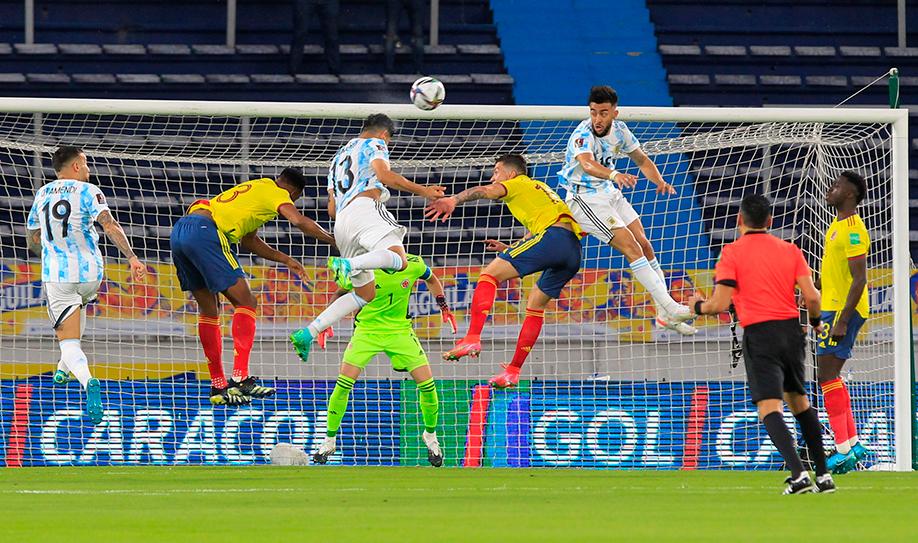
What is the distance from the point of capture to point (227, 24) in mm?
19875

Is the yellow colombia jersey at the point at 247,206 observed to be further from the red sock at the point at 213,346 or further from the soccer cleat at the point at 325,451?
the soccer cleat at the point at 325,451

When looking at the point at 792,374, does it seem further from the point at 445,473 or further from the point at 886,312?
the point at 886,312

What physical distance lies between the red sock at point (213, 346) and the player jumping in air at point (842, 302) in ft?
15.9

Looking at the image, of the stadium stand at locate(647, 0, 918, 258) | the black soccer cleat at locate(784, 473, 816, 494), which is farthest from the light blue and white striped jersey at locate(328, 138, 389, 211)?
the stadium stand at locate(647, 0, 918, 258)

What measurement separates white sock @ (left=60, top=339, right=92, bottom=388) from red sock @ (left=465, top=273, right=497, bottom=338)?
10.3ft

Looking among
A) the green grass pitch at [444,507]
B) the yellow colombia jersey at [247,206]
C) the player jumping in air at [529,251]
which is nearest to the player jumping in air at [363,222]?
the yellow colombia jersey at [247,206]

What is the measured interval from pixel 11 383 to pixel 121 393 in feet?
3.37

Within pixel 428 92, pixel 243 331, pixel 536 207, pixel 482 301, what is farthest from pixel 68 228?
pixel 536 207

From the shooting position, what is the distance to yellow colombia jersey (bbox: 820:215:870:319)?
10883 millimetres

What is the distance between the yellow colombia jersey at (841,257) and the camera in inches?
428

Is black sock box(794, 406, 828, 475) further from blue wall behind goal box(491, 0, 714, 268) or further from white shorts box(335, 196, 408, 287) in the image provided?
blue wall behind goal box(491, 0, 714, 268)

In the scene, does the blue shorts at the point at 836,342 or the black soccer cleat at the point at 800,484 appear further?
the blue shorts at the point at 836,342

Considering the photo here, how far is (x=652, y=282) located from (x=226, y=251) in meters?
3.56

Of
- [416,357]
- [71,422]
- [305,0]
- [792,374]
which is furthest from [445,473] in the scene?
[305,0]
